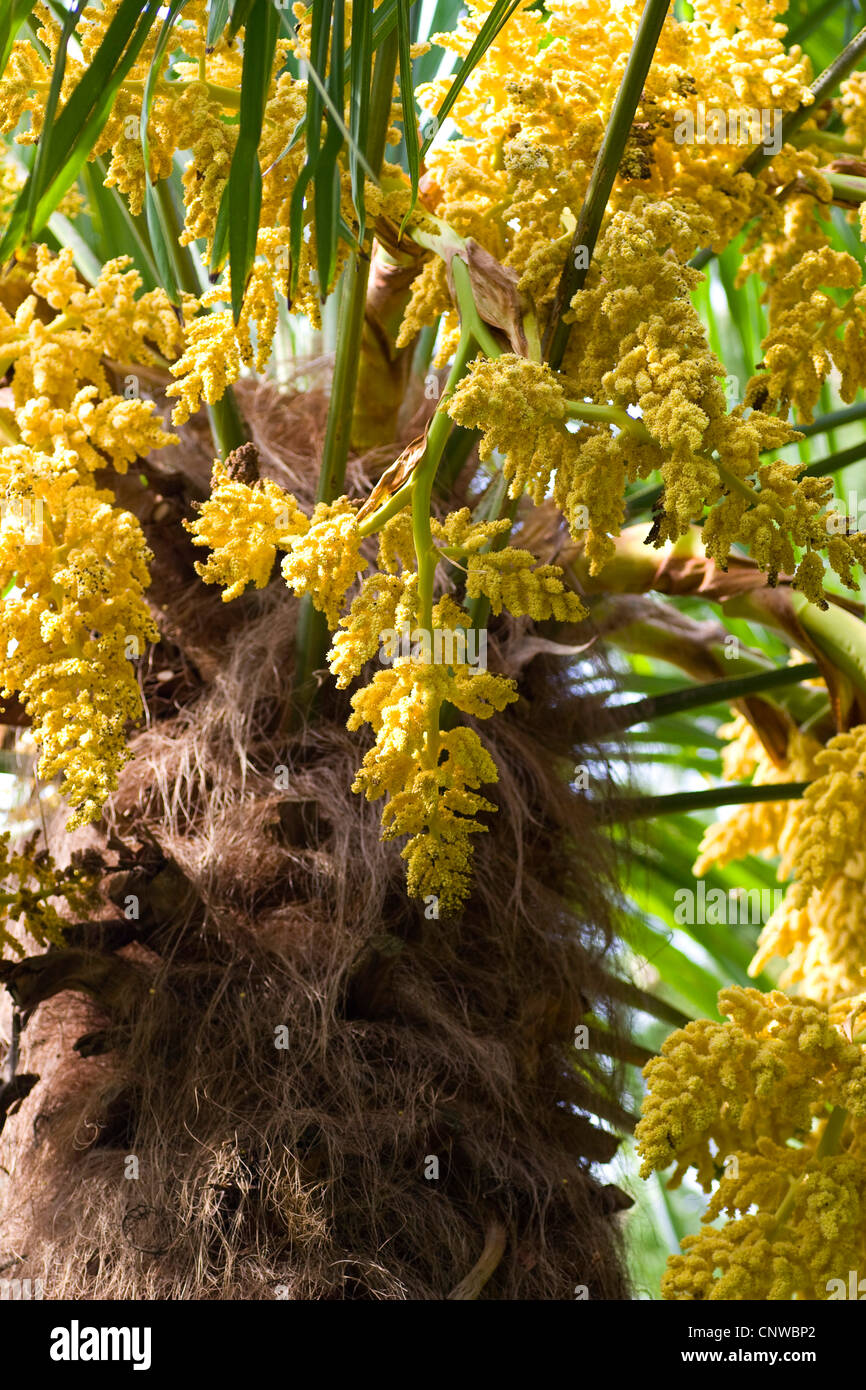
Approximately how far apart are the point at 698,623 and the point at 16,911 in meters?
1.11

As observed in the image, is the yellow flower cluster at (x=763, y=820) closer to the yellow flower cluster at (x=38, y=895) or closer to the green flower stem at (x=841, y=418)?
the green flower stem at (x=841, y=418)

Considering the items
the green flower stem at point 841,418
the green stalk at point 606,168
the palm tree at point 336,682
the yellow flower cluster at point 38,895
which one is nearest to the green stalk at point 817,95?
→ the palm tree at point 336,682

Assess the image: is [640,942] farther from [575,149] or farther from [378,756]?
[575,149]

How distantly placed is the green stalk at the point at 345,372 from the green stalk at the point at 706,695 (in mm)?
480

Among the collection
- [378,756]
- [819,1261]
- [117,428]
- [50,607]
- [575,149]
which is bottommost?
[819,1261]

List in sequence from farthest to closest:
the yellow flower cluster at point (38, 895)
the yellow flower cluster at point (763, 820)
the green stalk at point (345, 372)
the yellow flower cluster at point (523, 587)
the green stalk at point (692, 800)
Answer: the yellow flower cluster at point (763, 820) → the green stalk at point (692, 800) → the yellow flower cluster at point (38, 895) → the green stalk at point (345, 372) → the yellow flower cluster at point (523, 587)

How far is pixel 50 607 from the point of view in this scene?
1.20 m

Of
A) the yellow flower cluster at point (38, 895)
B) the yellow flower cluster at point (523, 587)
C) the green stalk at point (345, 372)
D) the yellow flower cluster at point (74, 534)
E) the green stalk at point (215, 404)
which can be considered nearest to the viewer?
the yellow flower cluster at point (523, 587)

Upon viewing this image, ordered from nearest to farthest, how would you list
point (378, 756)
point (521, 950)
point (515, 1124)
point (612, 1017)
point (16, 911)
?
point (378, 756) → point (16, 911) → point (515, 1124) → point (521, 950) → point (612, 1017)

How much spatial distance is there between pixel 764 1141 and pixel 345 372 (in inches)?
31.9

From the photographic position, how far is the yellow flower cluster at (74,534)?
111 centimetres

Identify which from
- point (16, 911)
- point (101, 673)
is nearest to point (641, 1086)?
point (16, 911)

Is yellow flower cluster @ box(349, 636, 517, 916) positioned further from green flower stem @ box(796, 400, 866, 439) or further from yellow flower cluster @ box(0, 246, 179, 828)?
green flower stem @ box(796, 400, 866, 439)

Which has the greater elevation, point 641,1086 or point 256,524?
point 256,524
